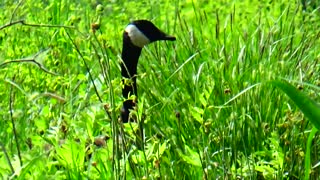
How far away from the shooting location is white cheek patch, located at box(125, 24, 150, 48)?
475cm

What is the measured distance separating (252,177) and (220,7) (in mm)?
3573

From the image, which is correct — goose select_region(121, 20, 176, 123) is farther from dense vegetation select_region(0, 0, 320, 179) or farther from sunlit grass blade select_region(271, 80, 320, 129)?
sunlit grass blade select_region(271, 80, 320, 129)

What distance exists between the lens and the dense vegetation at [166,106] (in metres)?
2.78

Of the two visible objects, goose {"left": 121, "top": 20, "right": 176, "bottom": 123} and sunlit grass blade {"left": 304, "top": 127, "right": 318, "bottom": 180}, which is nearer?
sunlit grass blade {"left": 304, "top": 127, "right": 318, "bottom": 180}

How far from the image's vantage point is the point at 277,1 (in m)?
6.58

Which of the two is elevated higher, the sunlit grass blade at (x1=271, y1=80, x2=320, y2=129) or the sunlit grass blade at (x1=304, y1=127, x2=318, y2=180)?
the sunlit grass blade at (x1=271, y1=80, x2=320, y2=129)

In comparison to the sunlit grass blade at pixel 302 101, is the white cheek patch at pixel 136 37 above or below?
below

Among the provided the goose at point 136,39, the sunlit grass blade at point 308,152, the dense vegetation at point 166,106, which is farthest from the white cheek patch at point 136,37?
the sunlit grass blade at point 308,152

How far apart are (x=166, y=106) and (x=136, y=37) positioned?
80 centimetres

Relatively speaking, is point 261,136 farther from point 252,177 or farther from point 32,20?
point 32,20

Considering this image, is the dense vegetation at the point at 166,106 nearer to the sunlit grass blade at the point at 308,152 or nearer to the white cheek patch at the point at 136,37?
the sunlit grass blade at the point at 308,152

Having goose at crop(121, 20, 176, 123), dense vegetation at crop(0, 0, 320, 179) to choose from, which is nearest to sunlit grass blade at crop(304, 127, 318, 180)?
dense vegetation at crop(0, 0, 320, 179)

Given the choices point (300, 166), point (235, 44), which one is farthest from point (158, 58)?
point (300, 166)

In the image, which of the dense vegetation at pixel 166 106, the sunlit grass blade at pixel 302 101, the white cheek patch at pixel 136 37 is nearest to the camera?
the sunlit grass blade at pixel 302 101
